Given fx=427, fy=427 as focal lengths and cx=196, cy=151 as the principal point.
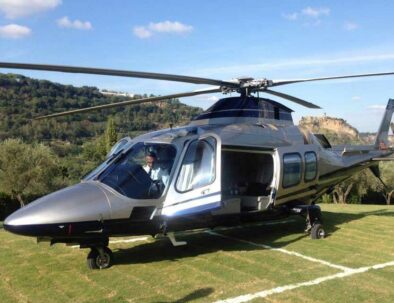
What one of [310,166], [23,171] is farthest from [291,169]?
[23,171]

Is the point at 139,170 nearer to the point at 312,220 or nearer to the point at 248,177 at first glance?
the point at 248,177

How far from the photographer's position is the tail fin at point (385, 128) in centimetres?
1227

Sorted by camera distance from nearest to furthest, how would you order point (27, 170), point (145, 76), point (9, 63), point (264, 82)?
point (9, 63)
point (145, 76)
point (264, 82)
point (27, 170)

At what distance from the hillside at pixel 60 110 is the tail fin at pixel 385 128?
69842 mm

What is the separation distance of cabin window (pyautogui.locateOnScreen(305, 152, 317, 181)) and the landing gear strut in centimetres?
63

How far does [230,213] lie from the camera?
25.2ft

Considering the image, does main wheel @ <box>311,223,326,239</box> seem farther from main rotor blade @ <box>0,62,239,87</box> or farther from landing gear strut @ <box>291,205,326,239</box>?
main rotor blade @ <box>0,62,239,87</box>

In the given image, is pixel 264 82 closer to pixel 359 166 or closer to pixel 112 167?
pixel 112 167

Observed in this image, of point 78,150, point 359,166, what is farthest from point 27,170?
point 78,150

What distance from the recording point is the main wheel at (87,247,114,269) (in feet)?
20.7

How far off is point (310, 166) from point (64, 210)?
17.3 ft

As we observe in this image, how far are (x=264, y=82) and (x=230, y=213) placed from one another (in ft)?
8.55

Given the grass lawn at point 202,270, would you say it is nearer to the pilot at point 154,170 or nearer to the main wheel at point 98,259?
the main wheel at point 98,259

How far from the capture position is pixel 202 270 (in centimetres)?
621
